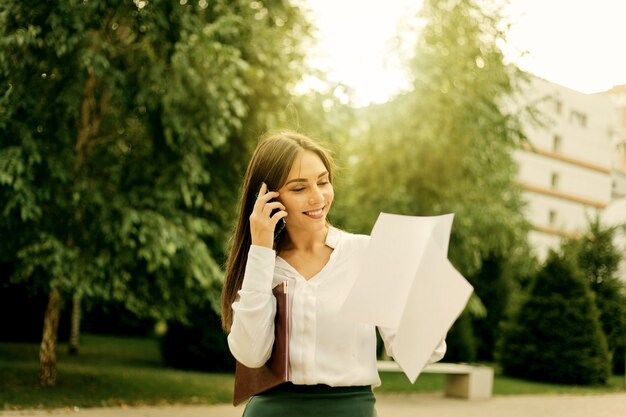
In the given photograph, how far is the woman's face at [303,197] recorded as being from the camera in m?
2.43

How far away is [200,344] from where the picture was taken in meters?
14.8

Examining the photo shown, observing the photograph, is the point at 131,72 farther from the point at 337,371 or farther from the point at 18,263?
the point at 337,371

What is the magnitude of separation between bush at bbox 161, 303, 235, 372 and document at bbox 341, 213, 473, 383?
12.3 meters

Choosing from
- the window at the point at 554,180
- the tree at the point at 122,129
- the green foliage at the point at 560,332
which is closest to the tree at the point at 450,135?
the green foliage at the point at 560,332

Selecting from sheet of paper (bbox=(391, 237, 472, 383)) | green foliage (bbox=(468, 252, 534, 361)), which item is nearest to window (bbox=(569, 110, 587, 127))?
green foliage (bbox=(468, 252, 534, 361))

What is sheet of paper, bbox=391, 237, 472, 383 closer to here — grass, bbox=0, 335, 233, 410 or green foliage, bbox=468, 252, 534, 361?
grass, bbox=0, 335, 233, 410

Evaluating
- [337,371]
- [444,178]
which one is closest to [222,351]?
[444,178]

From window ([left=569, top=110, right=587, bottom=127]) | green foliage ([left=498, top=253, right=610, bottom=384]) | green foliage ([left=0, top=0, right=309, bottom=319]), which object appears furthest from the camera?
window ([left=569, top=110, right=587, bottom=127])

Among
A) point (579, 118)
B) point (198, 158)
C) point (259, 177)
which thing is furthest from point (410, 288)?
point (579, 118)

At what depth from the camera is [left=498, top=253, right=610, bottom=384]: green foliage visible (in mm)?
17562

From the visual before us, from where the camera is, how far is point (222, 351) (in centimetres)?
1480

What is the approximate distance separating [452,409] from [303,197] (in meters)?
10.3

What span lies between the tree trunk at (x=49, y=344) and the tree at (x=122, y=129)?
0.8 inches

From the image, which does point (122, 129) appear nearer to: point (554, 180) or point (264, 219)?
point (264, 219)
